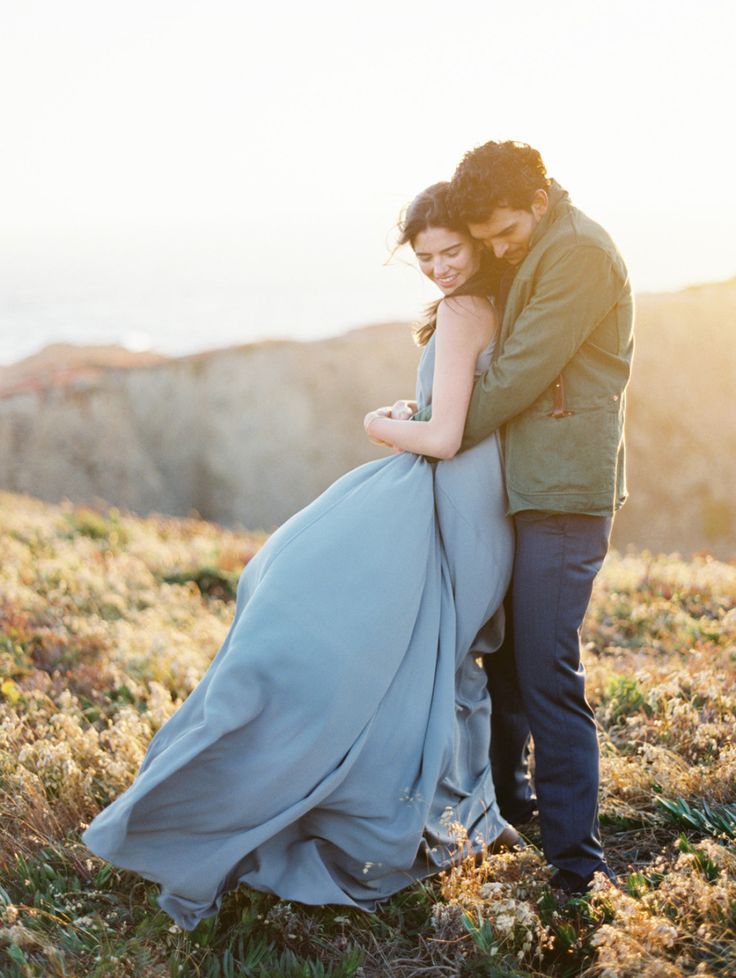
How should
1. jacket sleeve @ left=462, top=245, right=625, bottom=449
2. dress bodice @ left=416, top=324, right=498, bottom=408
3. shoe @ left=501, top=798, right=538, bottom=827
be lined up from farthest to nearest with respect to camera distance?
shoe @ left=501, top=798, right=538, bottom=827 < dress bodice @ left=416, top=324, right=498, bottom=408 < jacket sleeve @ left=462, top=245, right=625, bottom=449

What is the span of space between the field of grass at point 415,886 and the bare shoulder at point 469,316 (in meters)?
1.94

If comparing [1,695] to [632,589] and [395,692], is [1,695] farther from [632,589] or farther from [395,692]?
[632,589]

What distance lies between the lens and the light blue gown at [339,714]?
323cm

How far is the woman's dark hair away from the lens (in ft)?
10.8

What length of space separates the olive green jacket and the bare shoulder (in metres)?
0.08

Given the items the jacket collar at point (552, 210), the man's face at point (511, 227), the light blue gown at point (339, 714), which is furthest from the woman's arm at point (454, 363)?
the jacket collar at point (552, 210)

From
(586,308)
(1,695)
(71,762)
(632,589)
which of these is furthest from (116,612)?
(586,308)

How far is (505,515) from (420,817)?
3.84 feet

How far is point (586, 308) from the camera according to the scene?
3.07 metres

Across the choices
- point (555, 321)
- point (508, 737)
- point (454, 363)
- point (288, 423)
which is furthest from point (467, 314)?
point (288, 423)

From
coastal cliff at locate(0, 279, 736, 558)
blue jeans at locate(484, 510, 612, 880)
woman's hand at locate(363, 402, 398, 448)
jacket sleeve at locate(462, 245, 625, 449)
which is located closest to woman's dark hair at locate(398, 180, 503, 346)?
jacket sleeve at locate(462, 245, 625, 449)

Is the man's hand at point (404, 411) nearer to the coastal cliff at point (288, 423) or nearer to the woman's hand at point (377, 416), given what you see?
the woman's hand at point (377, 416)

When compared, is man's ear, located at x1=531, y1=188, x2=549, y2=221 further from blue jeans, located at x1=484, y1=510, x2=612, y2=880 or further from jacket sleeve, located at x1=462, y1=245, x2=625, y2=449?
blue jeans, located at x1=484, y1=510, x2=612, y2=880

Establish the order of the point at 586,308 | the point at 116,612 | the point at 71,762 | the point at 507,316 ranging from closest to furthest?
the point at 586,308
the point at 507,316
the point at 71,762
the point at 116,612
